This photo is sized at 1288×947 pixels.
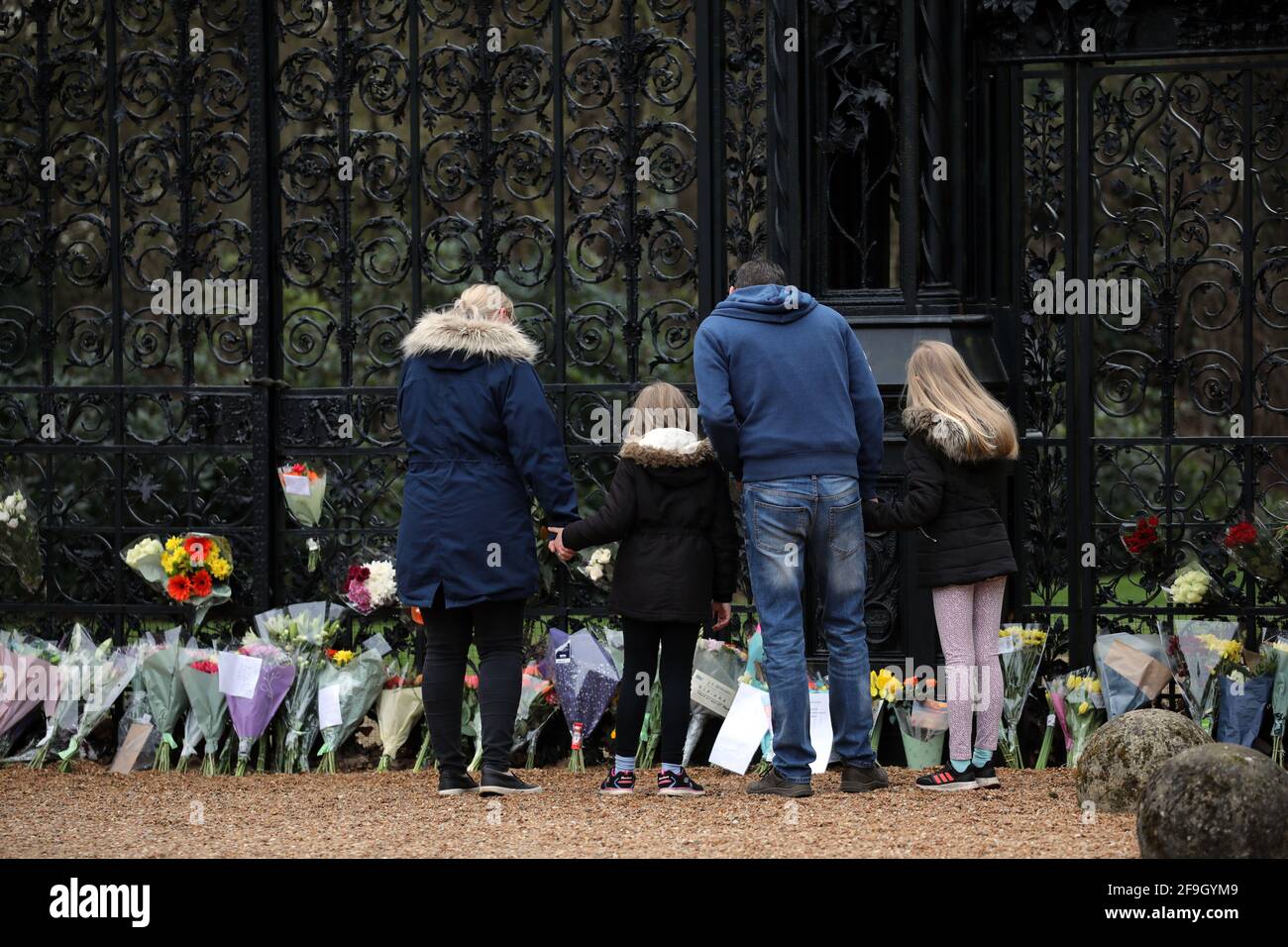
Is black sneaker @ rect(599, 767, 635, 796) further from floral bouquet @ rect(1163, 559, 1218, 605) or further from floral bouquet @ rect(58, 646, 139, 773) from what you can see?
floral bouquet @ rect(1163, 559, 1218, 605)

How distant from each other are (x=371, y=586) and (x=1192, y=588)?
3.30 meters

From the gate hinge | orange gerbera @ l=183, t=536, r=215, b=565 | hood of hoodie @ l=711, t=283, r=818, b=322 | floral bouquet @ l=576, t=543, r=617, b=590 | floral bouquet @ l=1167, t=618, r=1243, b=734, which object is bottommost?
floral bouquet @ l=1167, t=618, r=1243, b=734

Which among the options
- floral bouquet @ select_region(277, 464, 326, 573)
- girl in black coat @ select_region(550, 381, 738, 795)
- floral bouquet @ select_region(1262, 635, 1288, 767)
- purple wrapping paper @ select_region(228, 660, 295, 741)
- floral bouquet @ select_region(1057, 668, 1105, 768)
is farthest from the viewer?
floral bouquet @ select_region(277, 464, 326, 573)

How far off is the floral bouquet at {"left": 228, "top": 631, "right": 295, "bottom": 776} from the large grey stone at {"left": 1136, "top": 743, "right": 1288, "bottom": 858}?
3.59m

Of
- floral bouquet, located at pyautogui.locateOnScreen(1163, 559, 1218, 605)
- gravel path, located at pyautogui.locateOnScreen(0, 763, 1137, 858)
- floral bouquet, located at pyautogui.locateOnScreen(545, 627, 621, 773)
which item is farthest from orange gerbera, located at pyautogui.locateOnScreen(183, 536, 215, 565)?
floral bouquet, located at pyautogui.locateOnScreen(1163, 559, 1218, 605)

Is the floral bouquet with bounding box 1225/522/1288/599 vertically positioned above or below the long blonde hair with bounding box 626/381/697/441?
below

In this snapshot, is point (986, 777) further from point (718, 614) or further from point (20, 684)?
point (20, 684)

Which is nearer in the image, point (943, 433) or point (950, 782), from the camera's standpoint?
point (943, 433)

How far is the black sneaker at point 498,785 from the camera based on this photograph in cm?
638

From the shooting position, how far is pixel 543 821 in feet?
19.8

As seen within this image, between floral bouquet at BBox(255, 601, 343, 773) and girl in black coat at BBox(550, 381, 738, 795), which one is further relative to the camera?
floral bouquet at BBox(255, 601, 343, 773)

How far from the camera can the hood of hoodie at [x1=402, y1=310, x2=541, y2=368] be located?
631 centimetres

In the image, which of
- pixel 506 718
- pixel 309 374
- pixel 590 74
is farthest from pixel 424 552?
pixel 309 374

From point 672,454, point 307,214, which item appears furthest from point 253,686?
point 307,214
